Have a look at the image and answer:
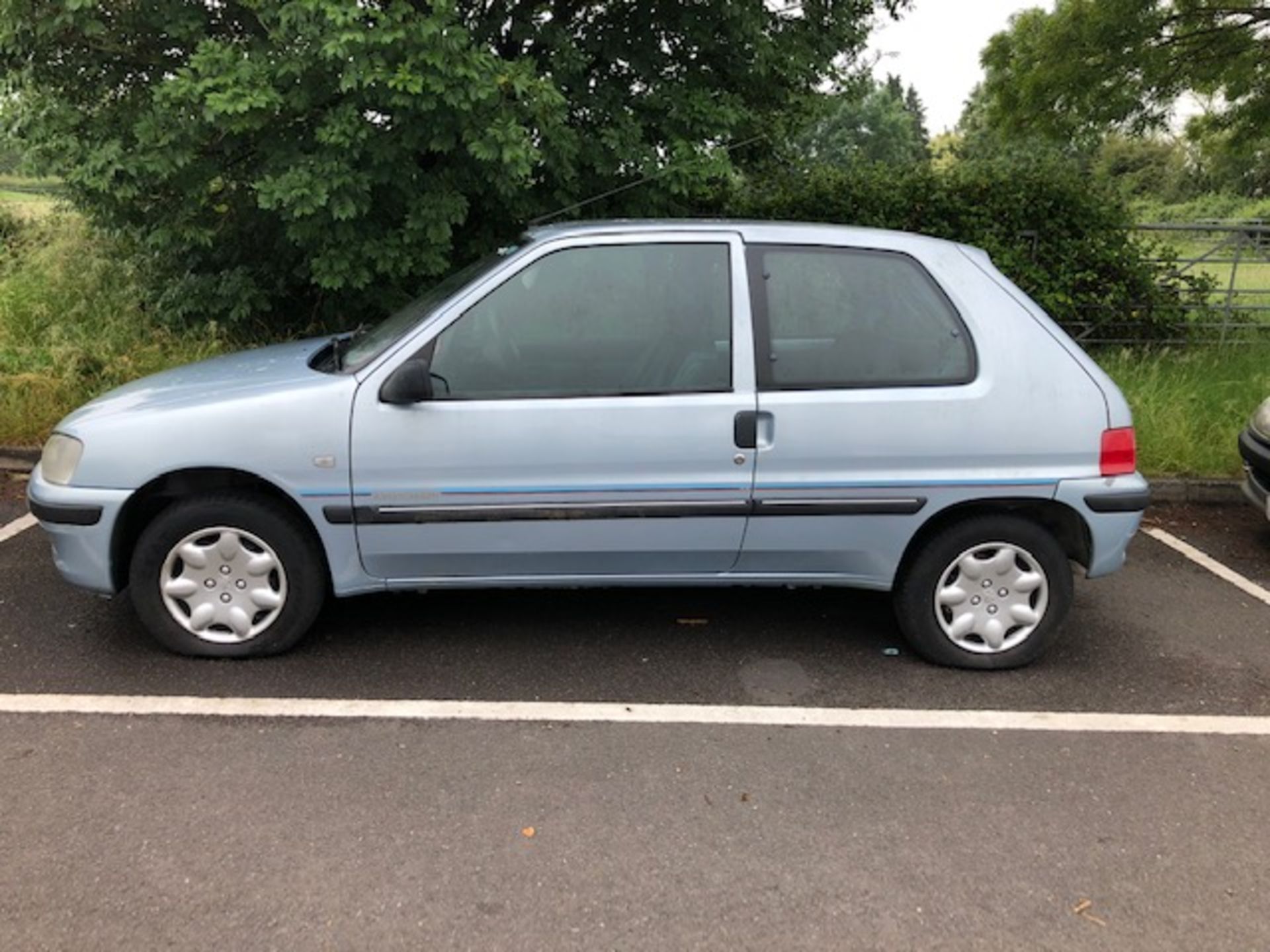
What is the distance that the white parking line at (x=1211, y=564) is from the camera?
15.2 feet

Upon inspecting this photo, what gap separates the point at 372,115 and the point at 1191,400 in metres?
6.00

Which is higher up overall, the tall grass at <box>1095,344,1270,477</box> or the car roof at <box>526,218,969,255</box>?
the car roof at <box>526,218,969,255</box>

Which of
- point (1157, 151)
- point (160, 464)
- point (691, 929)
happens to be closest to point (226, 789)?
point (160, 464)

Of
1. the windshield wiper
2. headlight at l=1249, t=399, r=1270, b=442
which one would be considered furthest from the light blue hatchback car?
headlight at l=1249, t=399, r=1270, b=442

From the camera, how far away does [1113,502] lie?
3512 mm

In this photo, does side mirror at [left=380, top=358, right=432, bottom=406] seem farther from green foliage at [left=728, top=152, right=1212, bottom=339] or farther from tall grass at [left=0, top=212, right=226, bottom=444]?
green foliage at [left=728, top=152, right=1212, bottom=339]

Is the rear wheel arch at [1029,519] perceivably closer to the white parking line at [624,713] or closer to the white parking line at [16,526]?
the white parking line at [624,713]

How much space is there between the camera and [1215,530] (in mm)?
5605

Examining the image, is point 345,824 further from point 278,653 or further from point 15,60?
point 15,60

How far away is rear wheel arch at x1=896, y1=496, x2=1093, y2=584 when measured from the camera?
11.7 ft

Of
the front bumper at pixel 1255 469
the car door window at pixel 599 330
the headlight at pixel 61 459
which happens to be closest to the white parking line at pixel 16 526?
the headlight at pixel 61 459

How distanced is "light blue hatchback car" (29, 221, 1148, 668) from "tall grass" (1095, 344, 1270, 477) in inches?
125

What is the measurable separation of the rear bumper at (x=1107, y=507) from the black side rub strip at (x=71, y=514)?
3438mm

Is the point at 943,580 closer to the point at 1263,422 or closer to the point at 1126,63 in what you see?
the point at 1263,422
